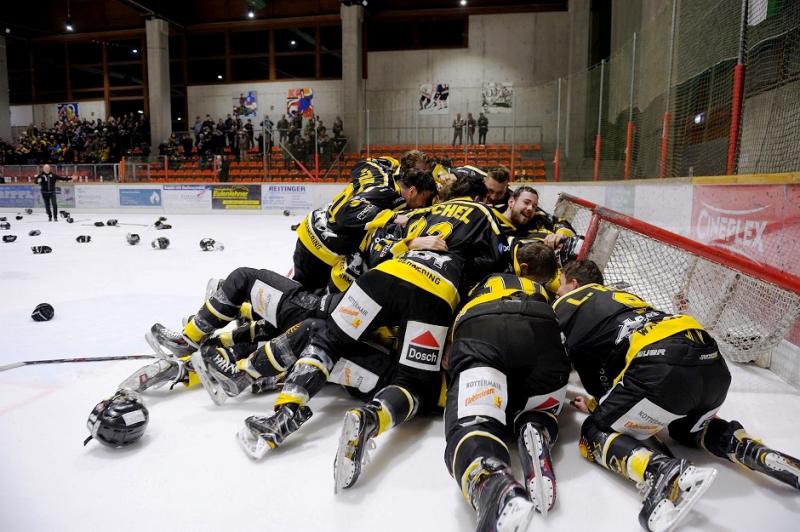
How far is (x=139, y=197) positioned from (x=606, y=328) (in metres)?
16.2

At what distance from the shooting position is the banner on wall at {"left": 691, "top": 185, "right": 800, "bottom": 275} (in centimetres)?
299

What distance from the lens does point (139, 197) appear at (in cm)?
1580

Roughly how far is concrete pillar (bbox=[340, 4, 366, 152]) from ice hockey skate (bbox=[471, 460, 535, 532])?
17.5 m

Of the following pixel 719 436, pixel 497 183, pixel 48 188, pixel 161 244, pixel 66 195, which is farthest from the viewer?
pixel 66 195

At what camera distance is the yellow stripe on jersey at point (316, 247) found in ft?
10.8

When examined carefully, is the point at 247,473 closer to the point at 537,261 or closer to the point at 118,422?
the point at 118,422

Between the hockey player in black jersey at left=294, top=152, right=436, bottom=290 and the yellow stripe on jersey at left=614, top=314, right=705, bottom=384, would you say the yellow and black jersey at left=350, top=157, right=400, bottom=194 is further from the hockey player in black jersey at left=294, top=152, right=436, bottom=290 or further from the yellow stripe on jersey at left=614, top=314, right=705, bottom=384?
the yellow stripe on jersey at left=614, top=314, right=705, bottom=384

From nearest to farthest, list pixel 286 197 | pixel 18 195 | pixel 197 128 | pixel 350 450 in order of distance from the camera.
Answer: pixel 350 450
pixel 286 197
pixel 18 195
pixel 197 128

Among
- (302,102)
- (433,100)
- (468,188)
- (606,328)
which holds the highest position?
(302,102)

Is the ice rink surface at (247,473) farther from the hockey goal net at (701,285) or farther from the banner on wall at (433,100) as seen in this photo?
the banner on wall at (433,100)

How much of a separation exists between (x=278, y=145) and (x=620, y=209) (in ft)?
35.9

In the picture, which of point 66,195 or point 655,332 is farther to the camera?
point 66,195

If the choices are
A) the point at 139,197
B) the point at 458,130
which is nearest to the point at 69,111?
the point at 139,197

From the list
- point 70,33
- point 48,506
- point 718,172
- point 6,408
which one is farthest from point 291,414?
point 70,33
